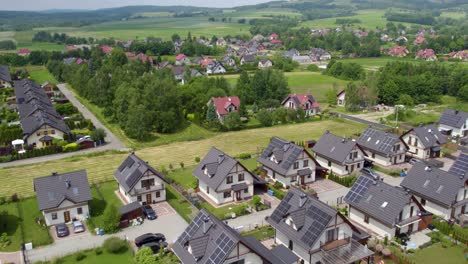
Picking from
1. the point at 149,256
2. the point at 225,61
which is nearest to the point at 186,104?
the point at 149,256

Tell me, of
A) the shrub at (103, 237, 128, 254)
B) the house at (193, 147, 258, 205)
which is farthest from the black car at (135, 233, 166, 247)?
the house at (193, 147, 258, 205)

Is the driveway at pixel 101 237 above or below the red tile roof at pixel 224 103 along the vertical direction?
below

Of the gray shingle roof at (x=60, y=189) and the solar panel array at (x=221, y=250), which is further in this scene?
the gray shingle roof at (x=60, y=189)

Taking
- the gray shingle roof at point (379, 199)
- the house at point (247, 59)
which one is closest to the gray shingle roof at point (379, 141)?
the gray shingle roof at point (379, 199)

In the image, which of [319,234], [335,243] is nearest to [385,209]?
[335,243]

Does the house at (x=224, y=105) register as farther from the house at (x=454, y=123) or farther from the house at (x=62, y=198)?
the house at (x=62, y=198)

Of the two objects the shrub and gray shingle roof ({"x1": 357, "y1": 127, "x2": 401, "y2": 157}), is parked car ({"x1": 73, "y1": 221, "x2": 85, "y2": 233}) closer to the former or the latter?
the shrub

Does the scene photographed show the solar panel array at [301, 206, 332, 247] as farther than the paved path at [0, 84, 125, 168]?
No

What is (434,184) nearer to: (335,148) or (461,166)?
(461,166)
